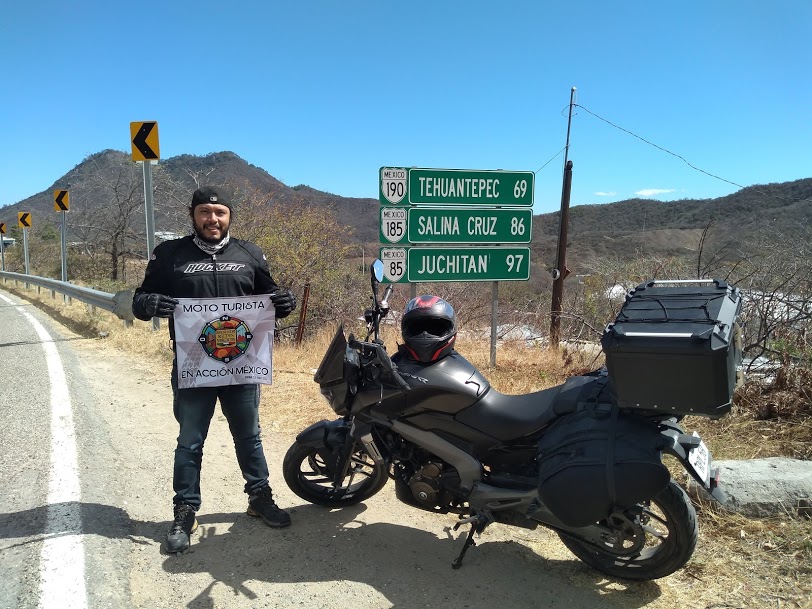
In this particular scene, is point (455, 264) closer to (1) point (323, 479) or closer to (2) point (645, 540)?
(1) point (323, 479)

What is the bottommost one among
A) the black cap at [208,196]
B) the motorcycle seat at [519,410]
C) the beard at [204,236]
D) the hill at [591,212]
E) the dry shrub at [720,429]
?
the dry shrub at [720,429]

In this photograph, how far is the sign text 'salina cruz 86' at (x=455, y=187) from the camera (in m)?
7.43

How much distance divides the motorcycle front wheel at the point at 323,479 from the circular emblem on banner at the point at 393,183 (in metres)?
4.16

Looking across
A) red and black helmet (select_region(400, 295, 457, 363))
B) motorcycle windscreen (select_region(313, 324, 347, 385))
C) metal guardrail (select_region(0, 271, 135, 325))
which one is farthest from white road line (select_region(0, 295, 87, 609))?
metal guardrail (select_region(0, 271, 135, 325))

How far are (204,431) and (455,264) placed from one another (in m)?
4.73

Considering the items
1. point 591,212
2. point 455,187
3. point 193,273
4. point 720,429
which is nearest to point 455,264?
point 455,187

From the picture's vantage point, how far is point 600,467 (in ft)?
8.63

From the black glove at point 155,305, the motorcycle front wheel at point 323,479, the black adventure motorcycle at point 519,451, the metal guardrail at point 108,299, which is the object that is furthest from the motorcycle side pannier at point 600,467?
the metal guardrail at point 108,299

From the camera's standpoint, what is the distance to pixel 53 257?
32.5 m

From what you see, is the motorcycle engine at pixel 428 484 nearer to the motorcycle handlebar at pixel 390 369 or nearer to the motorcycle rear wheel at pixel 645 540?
the motorcycle handlebar at pixel 390 369

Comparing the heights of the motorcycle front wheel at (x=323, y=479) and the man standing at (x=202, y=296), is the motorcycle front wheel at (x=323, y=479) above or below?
below

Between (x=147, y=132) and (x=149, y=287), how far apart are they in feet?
20.9

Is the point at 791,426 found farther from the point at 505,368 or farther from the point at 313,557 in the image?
the point at 313,557

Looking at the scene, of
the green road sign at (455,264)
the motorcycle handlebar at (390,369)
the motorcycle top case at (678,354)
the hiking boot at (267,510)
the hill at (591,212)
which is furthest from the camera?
the hill at (591,212)
